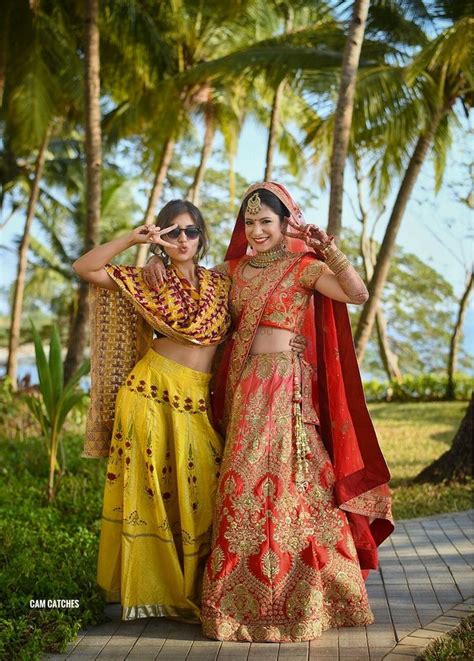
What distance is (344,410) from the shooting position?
13.2ft

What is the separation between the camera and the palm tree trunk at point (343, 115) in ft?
24.3

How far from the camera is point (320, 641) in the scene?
3643 mm

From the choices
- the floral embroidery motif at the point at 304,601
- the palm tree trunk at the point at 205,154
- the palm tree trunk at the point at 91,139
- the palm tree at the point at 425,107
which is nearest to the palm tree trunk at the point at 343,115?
the palm tree at the point at 425,107

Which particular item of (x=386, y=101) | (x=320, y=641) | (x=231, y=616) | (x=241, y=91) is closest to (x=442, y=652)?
(x=320, y=641)

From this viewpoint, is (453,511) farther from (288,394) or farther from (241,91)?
(241,91)

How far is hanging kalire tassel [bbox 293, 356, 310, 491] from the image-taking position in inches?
151

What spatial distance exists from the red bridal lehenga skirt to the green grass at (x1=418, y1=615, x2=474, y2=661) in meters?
0.40

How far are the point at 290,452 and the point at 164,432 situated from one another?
1.96 feet

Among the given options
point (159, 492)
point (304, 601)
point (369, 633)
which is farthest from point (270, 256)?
point (369, 633)

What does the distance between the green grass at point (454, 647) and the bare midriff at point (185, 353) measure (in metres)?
1.57

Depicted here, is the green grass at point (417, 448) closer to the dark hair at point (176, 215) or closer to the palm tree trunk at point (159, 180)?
the dark hair at point (176, 215)

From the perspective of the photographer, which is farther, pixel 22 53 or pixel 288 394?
pixel 22 53

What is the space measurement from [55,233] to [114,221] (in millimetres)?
2991

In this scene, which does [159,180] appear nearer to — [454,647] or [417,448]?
[417,448]
